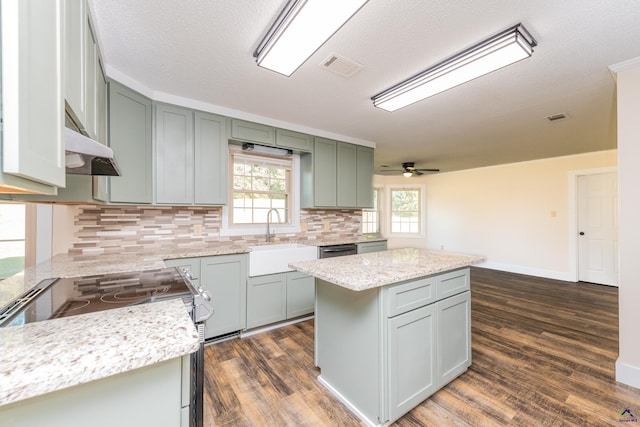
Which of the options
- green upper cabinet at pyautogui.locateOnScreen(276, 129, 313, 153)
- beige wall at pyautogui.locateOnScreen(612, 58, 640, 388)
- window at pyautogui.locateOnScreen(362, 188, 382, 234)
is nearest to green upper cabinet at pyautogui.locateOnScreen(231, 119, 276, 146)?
green upper cabinet at pyautogui.locateOnScreen(276, 129, 313, 153)

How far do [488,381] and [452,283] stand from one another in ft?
2.62

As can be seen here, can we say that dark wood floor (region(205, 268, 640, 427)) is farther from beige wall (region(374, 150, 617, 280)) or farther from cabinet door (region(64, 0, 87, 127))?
beige wall (region(374, 150, 617, 280))

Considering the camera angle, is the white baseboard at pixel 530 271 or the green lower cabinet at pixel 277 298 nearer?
the green lower cabinet at pixel 277 298

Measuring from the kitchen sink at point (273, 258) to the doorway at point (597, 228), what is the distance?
4958mm

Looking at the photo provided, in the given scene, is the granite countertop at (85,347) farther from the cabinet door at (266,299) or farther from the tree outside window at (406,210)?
the tree outside window at (406,210)

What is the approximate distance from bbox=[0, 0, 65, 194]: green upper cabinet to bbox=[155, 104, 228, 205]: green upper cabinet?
1.76 metres

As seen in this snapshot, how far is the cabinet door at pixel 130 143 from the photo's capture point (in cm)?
208

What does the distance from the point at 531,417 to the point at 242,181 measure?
128 inches

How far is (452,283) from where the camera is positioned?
1902mm

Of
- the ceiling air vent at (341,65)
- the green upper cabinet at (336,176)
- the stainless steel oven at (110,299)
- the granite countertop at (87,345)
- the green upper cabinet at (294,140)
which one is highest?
the ceiling air vent at (341,65)

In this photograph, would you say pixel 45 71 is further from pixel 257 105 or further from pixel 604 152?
pixel 604 152

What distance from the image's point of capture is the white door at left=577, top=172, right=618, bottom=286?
4.33 m

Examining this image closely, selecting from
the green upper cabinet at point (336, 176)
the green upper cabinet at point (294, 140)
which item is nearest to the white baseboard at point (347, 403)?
the green upper cabinet at point (336, 176)

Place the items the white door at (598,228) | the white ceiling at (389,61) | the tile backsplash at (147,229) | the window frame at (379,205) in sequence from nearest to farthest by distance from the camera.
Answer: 1. the white ceiling at (389,61)
2. the tile backsplash at (147,229)
3. the white door at (598,228)
4. the window frame at (379,205)
